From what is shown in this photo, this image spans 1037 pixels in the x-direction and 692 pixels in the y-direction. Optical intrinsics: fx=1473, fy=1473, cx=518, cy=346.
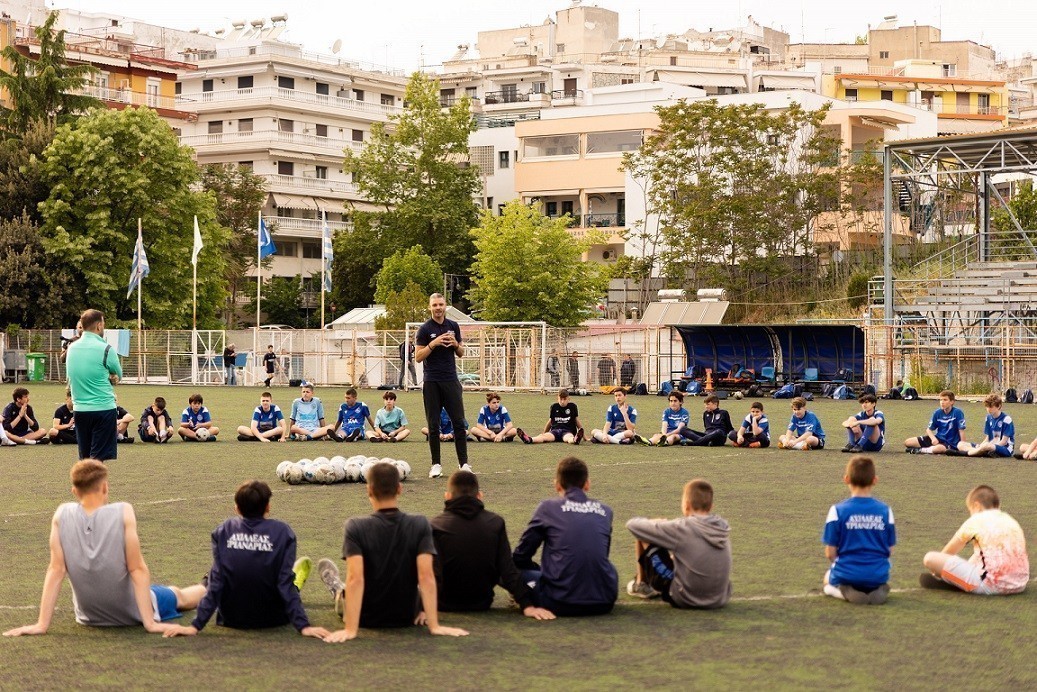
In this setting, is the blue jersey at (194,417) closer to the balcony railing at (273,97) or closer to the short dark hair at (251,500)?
the short dark hair at (251,500)

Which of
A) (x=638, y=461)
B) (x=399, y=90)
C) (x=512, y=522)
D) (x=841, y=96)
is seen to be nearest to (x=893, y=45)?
(x=841, y=96)

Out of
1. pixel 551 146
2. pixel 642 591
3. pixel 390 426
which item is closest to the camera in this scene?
pixel 642 591

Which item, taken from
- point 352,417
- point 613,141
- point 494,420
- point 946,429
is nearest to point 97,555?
point 946,429

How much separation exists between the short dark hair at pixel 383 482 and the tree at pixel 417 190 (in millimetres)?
78781

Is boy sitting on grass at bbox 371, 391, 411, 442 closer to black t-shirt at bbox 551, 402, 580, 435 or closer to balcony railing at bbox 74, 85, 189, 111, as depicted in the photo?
black t-shirt at bbox 551, 402, 580, 435

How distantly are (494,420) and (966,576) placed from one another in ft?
53.3

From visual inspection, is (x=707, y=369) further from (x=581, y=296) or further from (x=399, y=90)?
(x=399, y=90)

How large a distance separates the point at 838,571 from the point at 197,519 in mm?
6576

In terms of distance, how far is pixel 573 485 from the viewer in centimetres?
927

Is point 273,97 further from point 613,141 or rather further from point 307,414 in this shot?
point 307,414

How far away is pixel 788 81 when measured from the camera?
346 ft

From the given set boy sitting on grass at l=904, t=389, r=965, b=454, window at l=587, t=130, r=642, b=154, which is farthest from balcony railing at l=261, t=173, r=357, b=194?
boy sitting on grass at l=904, t=389, r=965, b=454

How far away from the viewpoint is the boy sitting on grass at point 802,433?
2356 cm

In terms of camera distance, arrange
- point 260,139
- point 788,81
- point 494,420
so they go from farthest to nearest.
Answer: point 788,81 < point 260,139 < point 494,420
